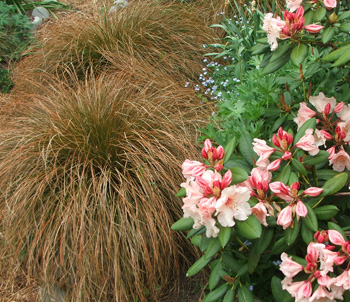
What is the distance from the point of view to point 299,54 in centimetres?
142

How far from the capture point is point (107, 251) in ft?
6.63

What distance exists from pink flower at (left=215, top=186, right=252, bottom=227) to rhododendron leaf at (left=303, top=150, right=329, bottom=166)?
261mm

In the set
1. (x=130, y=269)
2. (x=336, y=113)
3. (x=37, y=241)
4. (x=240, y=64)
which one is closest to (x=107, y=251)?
(x=130, y=269)

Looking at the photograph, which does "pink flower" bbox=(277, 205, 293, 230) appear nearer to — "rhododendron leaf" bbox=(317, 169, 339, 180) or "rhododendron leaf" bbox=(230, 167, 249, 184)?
"rhododendron leaf" bbox=(230, 167, 249, 184)

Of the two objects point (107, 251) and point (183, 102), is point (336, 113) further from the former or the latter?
point (183, 102)

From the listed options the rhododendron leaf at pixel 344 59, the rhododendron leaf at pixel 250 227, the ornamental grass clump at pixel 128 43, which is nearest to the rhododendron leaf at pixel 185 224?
the rhododendron leaf at pixel 250 227

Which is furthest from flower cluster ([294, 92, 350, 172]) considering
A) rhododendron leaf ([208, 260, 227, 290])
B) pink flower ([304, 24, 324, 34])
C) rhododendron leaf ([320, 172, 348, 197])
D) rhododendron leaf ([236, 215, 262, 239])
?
rhododendron leaf ([208, 260, 227, 290])

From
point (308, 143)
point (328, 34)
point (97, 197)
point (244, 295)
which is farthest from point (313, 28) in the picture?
point (97, 197)

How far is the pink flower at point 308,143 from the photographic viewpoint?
1270 millimetres

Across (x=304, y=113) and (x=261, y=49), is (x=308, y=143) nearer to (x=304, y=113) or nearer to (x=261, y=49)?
(x=304, y=113)

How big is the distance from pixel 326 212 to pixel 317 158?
0.54 feet

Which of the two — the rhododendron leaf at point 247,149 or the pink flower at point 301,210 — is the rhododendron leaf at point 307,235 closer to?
the pink flower at point 301,210

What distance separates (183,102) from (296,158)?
1509mm

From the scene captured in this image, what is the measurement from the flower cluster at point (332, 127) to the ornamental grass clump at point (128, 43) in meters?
1.82
